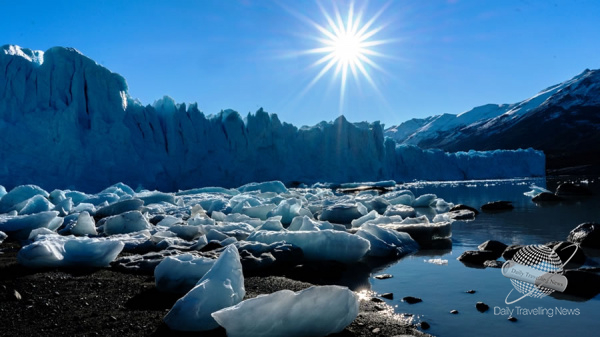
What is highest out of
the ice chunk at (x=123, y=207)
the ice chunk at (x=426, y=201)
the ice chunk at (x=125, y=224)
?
the ice chunk at (x=123, y=207)

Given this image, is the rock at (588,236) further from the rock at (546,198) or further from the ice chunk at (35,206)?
the ice chunk at (35,206)

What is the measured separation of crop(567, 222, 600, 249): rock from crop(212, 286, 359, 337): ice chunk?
4.91m

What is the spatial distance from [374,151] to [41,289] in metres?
29.9

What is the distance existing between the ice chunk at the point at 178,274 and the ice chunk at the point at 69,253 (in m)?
1.20

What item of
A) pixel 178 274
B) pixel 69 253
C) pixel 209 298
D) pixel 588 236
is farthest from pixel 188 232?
pixel 588 236

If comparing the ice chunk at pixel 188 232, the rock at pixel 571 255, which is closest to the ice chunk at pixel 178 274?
the ice chunk at pixel 188 232

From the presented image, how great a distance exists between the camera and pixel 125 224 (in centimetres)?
730

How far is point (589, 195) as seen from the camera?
52.0 feet

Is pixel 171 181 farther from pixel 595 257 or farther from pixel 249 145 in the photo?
pixel 595 257

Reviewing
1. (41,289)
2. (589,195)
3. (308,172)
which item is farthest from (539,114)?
(41,289)

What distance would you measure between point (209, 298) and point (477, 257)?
3.68m

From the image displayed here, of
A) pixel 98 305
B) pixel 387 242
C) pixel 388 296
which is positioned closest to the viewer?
pixel 98 305

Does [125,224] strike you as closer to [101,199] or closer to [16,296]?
[16,296]

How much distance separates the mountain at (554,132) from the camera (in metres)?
56.7
